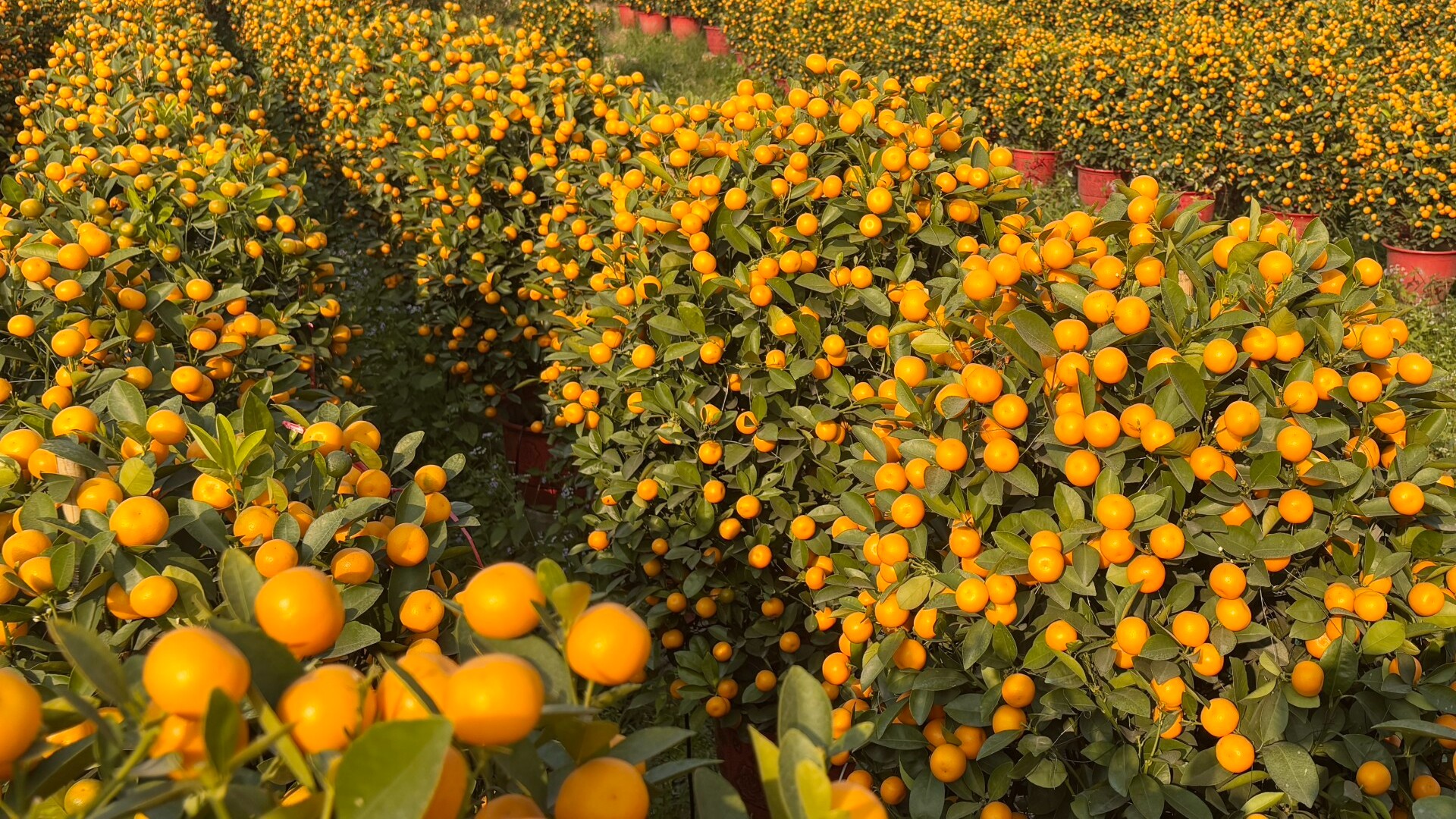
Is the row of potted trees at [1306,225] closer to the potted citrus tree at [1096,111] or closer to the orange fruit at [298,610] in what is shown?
the potted citrus tree at [1096,111]

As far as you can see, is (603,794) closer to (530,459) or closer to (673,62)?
(530,459)

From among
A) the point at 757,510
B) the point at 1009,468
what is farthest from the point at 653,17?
the point at 1009,468

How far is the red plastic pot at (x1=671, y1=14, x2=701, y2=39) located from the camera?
48.2 ft

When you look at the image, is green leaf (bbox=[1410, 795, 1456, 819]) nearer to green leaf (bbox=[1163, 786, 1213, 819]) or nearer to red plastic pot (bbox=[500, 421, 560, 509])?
green leaf (bbox=[1163, 786, 1213, 819])

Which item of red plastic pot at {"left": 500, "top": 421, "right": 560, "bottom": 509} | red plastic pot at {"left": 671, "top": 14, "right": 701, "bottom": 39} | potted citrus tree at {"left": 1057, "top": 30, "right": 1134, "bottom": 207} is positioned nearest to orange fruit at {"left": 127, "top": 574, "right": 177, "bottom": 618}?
red plastic pot at {"left": 500, "top": 421, "right": 560, "bottom": 509}

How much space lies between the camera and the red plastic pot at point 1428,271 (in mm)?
5711

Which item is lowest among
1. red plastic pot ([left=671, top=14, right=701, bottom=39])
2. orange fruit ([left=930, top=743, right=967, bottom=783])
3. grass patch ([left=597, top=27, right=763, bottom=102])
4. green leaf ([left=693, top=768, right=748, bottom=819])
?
grass patch ([left=597, top=27, right=763, bottom=102])

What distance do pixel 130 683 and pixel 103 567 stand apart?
2.09 ft

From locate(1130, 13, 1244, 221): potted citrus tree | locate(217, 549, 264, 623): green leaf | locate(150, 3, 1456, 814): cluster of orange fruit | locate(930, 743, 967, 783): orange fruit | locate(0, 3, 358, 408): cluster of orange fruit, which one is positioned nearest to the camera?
locate(217, 549, 264, 623): green leaf

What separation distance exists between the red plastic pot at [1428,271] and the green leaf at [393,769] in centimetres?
695

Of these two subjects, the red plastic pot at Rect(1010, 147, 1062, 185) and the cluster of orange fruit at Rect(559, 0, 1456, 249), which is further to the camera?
the red plastic pot at Rect(1010, 147, 1062, 185)

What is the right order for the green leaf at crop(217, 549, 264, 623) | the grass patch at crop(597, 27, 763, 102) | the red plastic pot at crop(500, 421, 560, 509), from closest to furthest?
the green leaf at crop(217, 549, 264, 623)
the red plastic pot at crop(500, 421, 560, 509)
the grass patch at crop(597, 27, 763, 102)

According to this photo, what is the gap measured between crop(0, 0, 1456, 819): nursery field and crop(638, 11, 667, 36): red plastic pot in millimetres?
12607

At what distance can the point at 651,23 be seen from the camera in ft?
49.5
